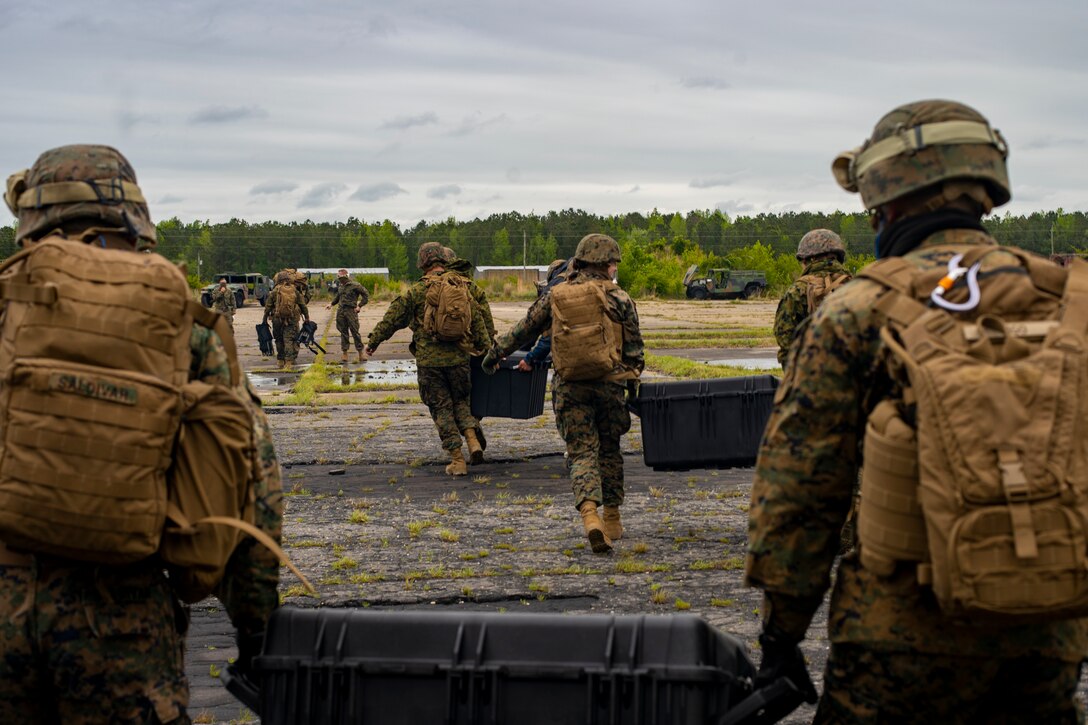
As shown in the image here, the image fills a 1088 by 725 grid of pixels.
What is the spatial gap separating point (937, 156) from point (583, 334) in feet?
18.2

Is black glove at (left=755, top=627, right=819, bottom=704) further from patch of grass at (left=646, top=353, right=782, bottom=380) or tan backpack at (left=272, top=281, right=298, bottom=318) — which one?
tan backpack at (left=272, top=281, right=298, bottom=318)

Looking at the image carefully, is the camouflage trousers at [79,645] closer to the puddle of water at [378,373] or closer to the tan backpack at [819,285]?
the tan backpack at [819,285]

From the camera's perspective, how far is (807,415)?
10.4 ft

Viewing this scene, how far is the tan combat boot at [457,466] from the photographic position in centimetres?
1183

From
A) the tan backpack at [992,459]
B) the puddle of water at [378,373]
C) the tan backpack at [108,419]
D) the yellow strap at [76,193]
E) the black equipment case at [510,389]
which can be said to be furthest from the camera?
the puddle of water at [378,373]

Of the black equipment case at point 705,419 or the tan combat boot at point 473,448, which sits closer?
the black equipment case at point 705,419

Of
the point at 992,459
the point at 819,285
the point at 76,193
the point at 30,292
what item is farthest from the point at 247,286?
the point at 992,459

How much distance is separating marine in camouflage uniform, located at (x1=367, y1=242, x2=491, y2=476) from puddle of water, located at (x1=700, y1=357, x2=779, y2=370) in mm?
11169

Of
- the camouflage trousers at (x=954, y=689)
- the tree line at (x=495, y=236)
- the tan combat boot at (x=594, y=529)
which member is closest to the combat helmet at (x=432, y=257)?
the tan combat boot at (x=594, y=529)

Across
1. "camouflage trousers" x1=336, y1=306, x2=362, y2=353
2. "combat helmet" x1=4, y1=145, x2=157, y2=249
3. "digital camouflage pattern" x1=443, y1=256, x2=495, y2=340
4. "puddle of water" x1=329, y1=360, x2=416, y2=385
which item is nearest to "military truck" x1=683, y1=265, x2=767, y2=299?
"puddle of water" x1=329, y1=360, x2=416, y2=385

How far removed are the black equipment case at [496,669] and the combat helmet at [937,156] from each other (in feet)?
3.93

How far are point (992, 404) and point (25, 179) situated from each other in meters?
2.54

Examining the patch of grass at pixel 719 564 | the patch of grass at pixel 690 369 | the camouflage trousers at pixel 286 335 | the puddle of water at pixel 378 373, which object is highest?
the camouflage trousers at pixel 286 335

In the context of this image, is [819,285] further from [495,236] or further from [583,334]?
[495,236]
